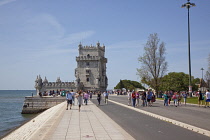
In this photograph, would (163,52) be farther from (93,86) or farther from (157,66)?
(93,86)

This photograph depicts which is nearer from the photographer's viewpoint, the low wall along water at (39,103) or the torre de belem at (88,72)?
the low wall along water at (39,103)

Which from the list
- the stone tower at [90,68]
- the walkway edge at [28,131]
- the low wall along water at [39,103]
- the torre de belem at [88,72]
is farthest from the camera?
the stone tower at [90,68]

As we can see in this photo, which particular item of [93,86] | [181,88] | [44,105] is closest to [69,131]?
[44,105]

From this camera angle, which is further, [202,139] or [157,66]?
[157,66]

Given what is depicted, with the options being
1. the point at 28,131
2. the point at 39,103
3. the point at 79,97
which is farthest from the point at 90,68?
the point at 28,131

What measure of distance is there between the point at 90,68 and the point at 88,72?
144cm

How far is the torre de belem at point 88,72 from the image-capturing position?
301ft

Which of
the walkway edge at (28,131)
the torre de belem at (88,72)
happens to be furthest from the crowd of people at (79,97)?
the torre de belem at (88,72)

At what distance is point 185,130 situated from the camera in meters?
13.3

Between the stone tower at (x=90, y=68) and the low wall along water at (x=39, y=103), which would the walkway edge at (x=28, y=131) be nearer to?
the low wall along water at (x=39, y=103)

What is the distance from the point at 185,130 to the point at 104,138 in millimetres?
4198

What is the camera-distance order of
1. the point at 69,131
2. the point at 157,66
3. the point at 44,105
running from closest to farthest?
the point at 69,131
the point at 44,105
the point at 157,66

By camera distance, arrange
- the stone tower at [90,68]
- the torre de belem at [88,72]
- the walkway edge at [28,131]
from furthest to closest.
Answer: the stone tower at [90,68] → the torre de belem at [88,72] → the walkway edge at [28,131]

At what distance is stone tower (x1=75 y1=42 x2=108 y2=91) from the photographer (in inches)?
3701
